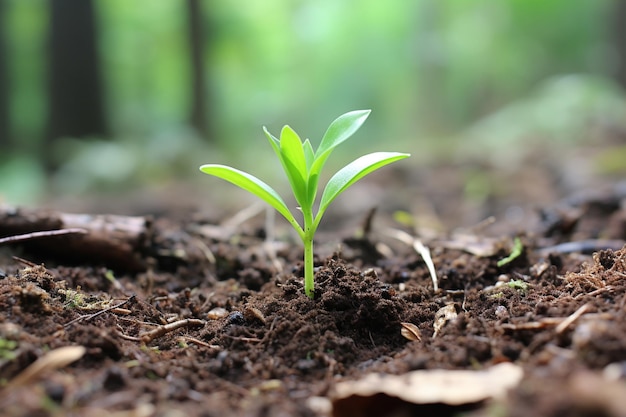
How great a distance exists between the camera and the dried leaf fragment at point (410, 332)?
1.48 metres

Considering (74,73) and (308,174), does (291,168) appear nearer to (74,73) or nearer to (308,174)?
(308,174)

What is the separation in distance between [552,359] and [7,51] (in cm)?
1593

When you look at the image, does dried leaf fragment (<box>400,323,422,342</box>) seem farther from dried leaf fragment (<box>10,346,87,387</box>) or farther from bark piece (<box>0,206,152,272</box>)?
bark piece (<box>0,206,152,272</box>)

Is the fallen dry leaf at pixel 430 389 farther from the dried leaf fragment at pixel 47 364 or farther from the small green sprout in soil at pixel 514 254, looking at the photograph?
the small green sprout in soil at pixel 514 254

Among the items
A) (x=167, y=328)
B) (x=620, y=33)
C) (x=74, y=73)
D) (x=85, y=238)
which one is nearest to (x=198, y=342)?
(x=167, y=328)

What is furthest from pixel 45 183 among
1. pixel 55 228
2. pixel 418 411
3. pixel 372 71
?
pixel 372 71

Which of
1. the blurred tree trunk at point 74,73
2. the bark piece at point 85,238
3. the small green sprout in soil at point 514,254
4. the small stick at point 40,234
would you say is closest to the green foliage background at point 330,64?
the blurred tree trunk at point 74,73

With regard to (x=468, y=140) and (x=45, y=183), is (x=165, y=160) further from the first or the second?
(x=468, y=140)

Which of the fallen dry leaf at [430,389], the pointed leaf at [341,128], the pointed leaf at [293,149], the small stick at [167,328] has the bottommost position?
the fallen dry leaf at [430,389]

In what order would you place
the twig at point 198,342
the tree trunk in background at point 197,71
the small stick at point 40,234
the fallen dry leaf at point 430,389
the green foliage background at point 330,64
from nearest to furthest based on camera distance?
the fallen dry leaf at point 430,389 < the twig at point 198,342 < the small stick at point 40,234 < the tree trunk in background at point 197,71 < the green foliage background at point 330,64

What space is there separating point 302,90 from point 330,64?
4.44ft

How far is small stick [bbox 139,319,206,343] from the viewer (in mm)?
1512

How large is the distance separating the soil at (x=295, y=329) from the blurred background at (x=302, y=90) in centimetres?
260

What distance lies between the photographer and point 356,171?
5.08 ft
